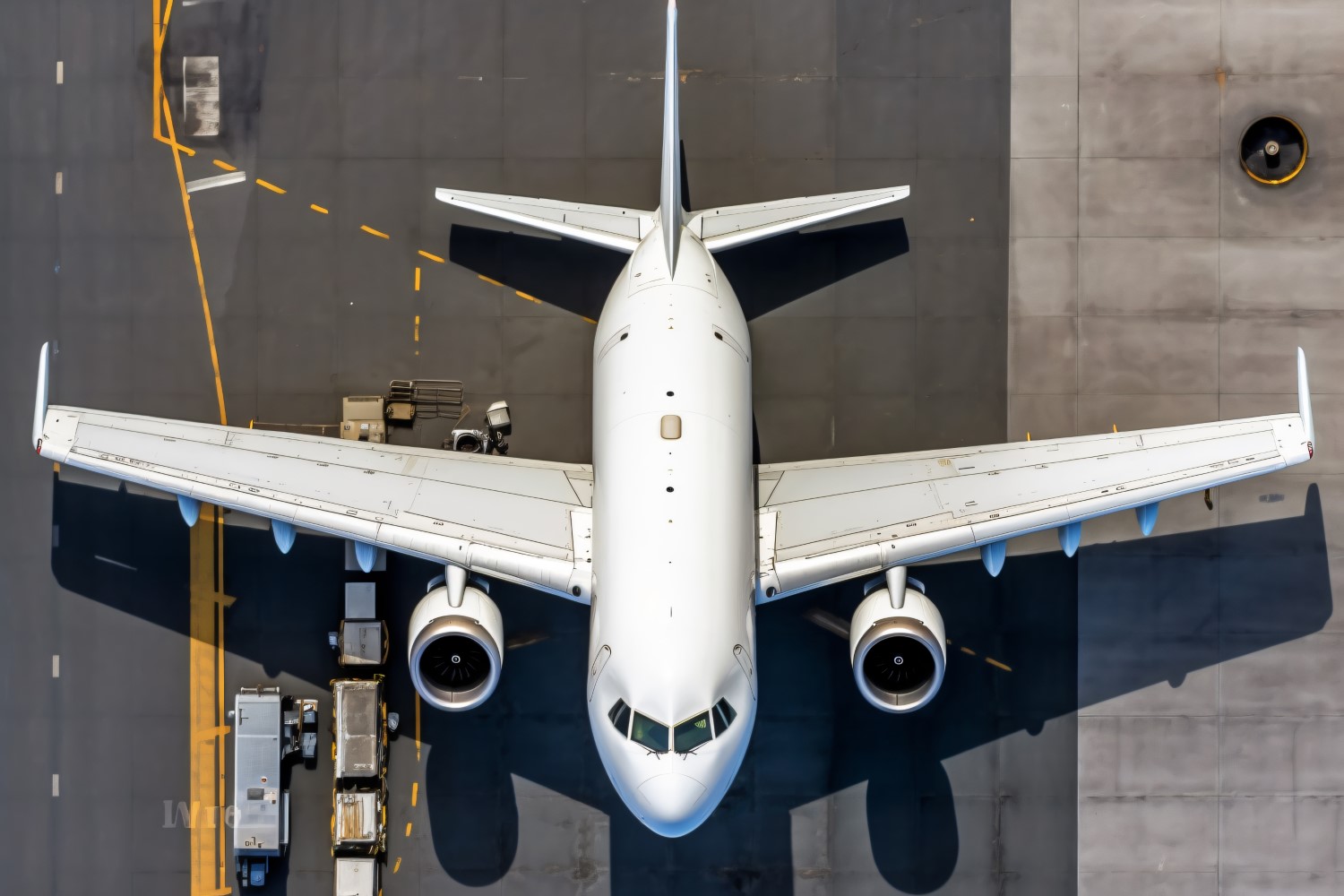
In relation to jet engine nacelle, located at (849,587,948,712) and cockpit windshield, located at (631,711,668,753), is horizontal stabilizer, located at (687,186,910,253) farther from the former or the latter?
cockpit windshield, located at (631,711,668,753)

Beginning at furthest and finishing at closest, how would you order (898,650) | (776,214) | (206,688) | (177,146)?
(177,146)
(206,688)
(776,214)
(898,650)

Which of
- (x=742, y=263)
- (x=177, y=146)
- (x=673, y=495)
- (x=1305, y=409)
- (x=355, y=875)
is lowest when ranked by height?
(x=355, y=875)

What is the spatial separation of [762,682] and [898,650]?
244cm

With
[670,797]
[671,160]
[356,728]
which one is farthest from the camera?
[356,728]

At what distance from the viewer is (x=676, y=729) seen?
33.0 feet

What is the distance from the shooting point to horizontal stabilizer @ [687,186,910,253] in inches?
499

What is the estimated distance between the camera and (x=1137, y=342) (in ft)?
46.3

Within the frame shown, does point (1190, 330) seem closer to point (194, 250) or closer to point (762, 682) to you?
point (762, 682)

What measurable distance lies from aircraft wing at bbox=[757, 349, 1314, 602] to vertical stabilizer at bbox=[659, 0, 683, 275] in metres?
3.34

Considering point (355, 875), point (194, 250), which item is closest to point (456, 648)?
point (355, 875)

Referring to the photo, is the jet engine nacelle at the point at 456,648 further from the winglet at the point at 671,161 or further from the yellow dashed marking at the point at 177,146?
the yellow dashed marking at the point at 177,146

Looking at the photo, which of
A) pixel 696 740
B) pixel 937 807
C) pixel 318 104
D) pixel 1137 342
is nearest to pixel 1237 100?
pixel 1137 342

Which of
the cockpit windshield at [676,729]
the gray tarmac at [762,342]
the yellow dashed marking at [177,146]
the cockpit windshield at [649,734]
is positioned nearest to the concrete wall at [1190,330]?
the gray tarmac at [762,342]

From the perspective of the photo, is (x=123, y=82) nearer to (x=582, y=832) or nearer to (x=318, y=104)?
(x=318, y=104)
